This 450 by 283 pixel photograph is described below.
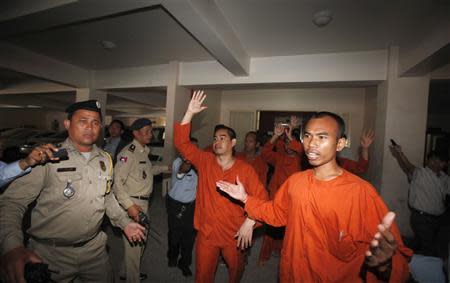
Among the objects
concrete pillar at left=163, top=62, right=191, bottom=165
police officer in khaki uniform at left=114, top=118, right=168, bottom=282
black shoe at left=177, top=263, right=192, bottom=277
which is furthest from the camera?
concrete pillar at left=163, top=62, right=191, bottom=165

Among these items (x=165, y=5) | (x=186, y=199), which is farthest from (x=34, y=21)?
(x=186, y=199)

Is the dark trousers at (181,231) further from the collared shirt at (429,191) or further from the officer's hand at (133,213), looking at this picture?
the collared shirt at (429,191)

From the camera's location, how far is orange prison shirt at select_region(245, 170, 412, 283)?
1.19m

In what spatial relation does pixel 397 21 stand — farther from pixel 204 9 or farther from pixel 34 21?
pixel 34 21

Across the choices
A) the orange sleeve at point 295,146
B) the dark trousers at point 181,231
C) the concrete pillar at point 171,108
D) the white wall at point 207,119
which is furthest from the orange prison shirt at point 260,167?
the white wall at point 207,119

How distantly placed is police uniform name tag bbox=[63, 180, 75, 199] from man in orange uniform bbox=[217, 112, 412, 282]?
5.21ft

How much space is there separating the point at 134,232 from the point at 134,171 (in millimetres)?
930

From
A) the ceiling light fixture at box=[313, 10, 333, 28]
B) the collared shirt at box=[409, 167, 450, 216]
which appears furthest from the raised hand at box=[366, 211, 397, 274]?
the collared shirt at box=[409, 167, 450, 216]

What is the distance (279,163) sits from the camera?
3.65 meters

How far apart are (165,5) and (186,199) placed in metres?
2.41

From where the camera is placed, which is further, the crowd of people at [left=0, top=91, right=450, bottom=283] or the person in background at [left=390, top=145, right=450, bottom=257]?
the person in background at [left=390, top=145, right=450, bottom=257]

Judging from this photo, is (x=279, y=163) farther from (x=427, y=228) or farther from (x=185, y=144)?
(x=427, y=228)

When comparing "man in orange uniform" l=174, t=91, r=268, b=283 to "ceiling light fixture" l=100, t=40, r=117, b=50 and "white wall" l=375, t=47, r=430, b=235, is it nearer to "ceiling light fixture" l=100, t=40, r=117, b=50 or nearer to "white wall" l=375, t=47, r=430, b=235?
"white wall" l=375, t=47, r=430, b=235

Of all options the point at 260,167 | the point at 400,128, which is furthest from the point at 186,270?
the point at 400,128
